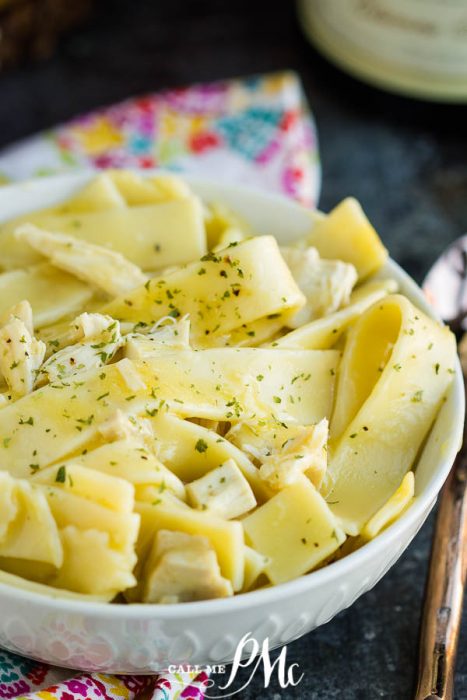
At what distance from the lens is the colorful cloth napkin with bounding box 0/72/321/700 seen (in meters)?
3.35

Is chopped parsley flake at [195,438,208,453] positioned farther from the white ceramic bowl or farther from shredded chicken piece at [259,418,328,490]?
the white ceramic bowl

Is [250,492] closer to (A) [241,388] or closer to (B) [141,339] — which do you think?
(A) [241,388]

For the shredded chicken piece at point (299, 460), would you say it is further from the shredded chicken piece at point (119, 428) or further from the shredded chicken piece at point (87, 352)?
the shredded chicken piece at point (87, 352)

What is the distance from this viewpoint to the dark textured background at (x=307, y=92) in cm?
353

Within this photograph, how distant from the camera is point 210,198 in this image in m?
2.62

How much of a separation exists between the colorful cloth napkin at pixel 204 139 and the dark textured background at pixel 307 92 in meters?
0.25

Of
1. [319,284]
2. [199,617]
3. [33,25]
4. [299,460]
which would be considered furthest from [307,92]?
[199,617]

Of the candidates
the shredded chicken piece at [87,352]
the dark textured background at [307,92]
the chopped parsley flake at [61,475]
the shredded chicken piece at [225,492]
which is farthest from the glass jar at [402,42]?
the chopped parsley flake at [61,475]

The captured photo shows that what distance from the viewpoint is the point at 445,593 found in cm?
211

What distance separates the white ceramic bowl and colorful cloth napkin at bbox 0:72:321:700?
164 centimetres

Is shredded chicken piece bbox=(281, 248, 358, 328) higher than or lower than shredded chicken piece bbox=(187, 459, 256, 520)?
higher

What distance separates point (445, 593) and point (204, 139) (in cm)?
202

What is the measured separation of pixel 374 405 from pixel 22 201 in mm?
1151

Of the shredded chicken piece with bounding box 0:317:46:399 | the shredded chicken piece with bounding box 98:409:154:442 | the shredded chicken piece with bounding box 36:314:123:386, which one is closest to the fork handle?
the shredded chicken piece with bounding box 98:409:154:442
